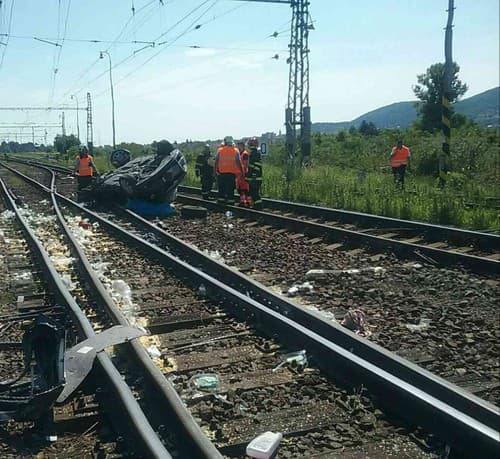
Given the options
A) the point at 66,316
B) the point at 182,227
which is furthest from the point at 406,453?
the point at 182,227

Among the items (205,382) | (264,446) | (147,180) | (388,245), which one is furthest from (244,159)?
(264,446)

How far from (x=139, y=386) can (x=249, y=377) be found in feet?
2.60

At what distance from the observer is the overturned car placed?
15.5 metres

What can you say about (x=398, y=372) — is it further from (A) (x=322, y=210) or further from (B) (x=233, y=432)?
(A) (x=322, y=210)

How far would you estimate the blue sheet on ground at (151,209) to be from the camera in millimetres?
→ 15398

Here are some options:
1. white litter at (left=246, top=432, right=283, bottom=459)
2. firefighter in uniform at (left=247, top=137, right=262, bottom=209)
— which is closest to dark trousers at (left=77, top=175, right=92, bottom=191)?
firefighter in uniform at (left=247, top=137, right=262, bottom=209)

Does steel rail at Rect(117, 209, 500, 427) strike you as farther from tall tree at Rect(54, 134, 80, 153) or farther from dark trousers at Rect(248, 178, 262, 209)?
tall tree at Rect(54, 134, 80, 153)

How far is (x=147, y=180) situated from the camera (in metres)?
15.5

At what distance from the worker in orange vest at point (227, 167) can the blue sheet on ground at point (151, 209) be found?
159 centimetres

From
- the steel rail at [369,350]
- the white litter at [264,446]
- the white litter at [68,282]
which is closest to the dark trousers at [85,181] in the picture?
the white litter at [68,282]

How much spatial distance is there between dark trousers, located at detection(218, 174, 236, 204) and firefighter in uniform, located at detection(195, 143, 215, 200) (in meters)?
1.89

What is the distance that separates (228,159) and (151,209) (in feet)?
7.67

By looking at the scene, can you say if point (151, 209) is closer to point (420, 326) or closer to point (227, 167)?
point (227, 167)

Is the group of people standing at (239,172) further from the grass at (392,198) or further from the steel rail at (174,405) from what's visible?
the steel rail at (174,405)
